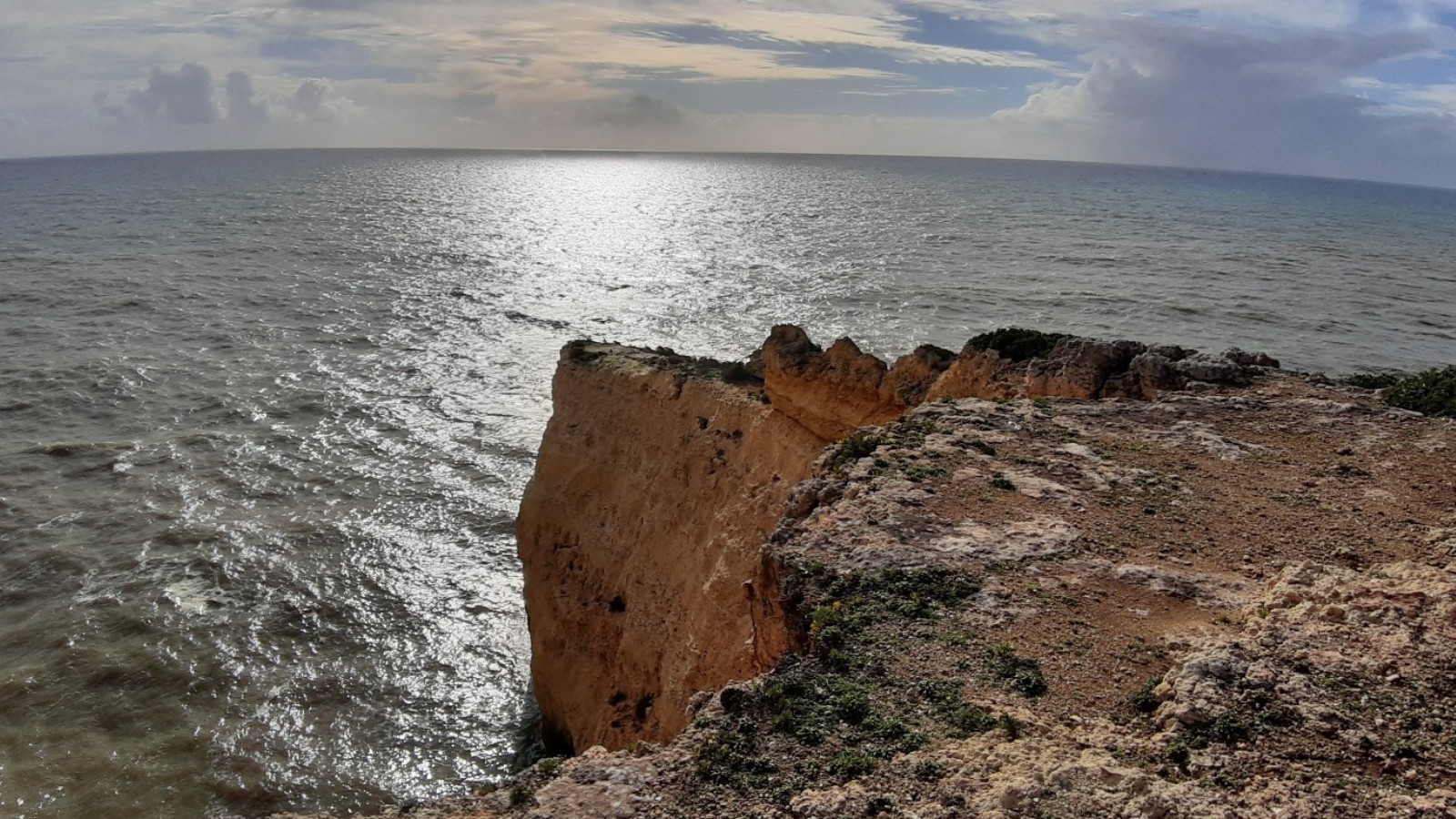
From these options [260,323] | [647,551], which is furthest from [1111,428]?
[260,323]

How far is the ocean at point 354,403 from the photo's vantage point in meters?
22.0

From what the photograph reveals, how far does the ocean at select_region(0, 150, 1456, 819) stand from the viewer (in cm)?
2197

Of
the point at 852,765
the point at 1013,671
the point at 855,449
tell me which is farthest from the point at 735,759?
the point at 855,449

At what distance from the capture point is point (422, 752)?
21.5 metres

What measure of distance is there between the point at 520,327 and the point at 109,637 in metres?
31.2

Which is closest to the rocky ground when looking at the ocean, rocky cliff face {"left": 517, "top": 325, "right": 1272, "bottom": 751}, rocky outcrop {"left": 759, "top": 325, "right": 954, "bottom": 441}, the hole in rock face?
rocky cliff face {"left": 517, "top": 325, "right": 1272, "bottom": 751}

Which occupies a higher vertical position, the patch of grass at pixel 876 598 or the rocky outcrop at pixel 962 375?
the rocky outcrop at pixel 962 375

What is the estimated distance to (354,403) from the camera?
137 ft

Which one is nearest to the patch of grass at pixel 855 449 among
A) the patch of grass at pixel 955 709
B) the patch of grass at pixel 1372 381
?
the patch of grass at pixel 955 709

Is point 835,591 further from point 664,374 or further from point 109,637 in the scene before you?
point 109,637

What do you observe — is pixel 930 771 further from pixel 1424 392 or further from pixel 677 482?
pixel 1424 392

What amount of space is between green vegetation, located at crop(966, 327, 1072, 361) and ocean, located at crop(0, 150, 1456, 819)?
14168mm

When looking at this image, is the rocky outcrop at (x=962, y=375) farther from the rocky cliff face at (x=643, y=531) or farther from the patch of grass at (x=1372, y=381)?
the patch of grass at (x=1372, y=381)

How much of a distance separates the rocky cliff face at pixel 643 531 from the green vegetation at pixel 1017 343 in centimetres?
453
